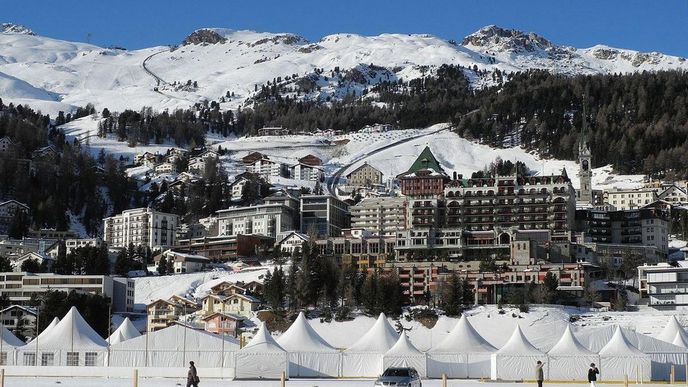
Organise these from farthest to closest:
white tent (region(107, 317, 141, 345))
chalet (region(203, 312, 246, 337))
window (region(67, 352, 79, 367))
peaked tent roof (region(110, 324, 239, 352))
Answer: chalet (region(203, 312, 246, 337)), white tent (region(107, 317, 141, 345)), window (region(67, 352, 79, 367)), peaked tent roof (region(110, 324, 239, 352))

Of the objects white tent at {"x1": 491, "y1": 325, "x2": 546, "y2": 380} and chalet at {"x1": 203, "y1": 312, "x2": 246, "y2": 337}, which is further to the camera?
chalet at {"x1": 203, "y1": 312, "x2": 246, "y2": 337}

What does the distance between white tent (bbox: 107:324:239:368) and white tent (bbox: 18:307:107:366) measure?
1.90m

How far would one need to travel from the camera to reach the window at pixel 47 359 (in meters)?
68.3

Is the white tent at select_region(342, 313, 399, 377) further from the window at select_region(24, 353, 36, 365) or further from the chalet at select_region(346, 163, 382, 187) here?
the chalet at select_region(346, 163, 382, 187)

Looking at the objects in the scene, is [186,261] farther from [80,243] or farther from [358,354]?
[358,354]

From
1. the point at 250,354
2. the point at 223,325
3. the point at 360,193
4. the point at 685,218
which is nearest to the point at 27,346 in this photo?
the point at 250,354

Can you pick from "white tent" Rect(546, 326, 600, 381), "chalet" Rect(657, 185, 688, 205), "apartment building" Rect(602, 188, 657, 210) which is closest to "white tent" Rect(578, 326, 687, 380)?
"white tent" Rect(546, 326, 600, 381)

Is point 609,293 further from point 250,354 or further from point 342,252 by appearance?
point 250,354

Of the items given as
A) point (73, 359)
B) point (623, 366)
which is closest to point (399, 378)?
point (623, 366)

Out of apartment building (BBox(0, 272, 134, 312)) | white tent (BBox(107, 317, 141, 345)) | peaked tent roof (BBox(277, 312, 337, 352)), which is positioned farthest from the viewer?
apartment building (BBox(0, 272, 134, 312))

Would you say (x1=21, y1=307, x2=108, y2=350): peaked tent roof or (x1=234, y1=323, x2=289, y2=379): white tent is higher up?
(x1=21, y1=307, x2=108, y2=350): peaked tent roof

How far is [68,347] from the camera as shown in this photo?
7000 centimetres

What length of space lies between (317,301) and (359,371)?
158 feet

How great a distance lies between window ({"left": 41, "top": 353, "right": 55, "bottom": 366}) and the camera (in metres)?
68.3
